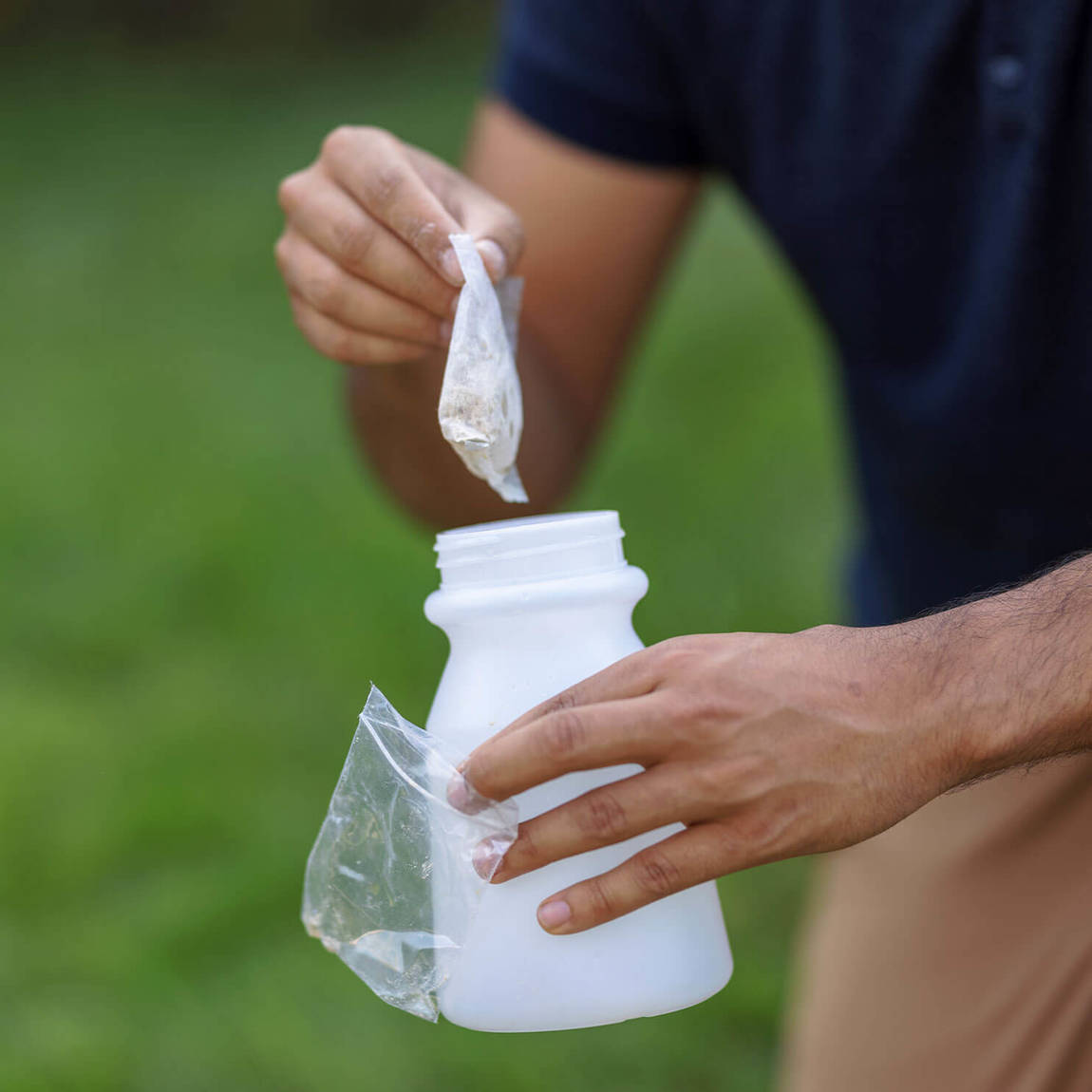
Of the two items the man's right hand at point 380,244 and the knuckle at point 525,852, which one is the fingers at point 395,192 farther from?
the knuckle at point 525,852

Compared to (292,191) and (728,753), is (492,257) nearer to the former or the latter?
(292,191)

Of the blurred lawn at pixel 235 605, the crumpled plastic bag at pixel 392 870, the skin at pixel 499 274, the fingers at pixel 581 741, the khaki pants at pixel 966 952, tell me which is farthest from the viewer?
the blurred lawn at pixel 235 605

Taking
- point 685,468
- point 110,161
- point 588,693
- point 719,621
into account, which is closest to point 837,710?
point 588,693

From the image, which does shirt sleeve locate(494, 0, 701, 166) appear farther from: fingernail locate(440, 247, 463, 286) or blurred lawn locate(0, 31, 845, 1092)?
blurred lawn locate(0, 31, 845, 1092)

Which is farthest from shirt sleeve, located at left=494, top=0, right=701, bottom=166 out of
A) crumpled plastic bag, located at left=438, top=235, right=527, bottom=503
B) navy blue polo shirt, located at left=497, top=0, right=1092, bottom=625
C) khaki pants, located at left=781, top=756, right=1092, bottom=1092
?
khaki pants, located at left=781, top=756, right=1092, bottom=1092

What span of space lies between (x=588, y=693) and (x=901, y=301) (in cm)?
80

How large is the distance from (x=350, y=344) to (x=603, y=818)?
418 mm

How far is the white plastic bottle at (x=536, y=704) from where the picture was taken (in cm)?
84

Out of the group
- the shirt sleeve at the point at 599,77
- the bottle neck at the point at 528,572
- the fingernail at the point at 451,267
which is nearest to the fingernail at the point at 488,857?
the bottle neck at the point at 528,572

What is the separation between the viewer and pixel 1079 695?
2.72 feet

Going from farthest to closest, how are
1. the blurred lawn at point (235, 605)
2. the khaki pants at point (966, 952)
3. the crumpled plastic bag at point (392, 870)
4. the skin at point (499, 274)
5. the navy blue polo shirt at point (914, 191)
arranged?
the blurred lawn at point (235, 605), the navy blue polo shirt at point (914, 191), the khaki pants at point (966, 952), the skin at point (499, 274), the crumpled plastic bag at point (392, 870)

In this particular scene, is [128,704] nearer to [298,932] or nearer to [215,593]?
[215,593]

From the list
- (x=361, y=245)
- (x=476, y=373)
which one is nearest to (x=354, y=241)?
(x=361, y=245)

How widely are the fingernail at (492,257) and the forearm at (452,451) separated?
41cm
